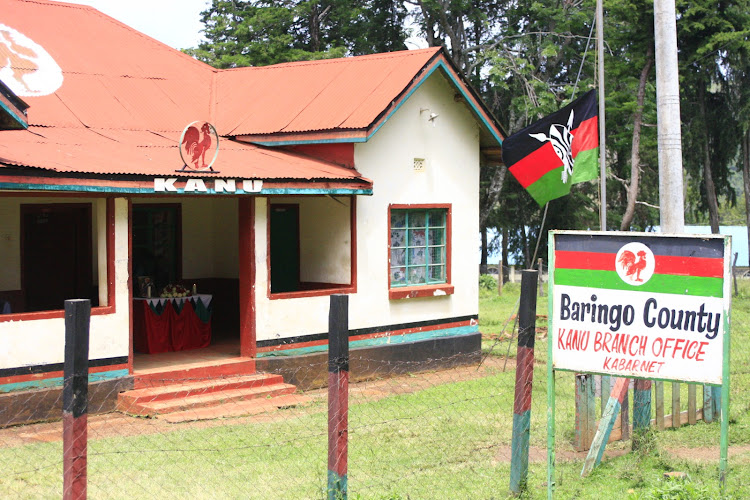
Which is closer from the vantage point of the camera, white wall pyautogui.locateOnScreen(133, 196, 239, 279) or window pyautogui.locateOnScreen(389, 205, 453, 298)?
window pyautogui.locateOnScreen(389, 205, 453, 298)

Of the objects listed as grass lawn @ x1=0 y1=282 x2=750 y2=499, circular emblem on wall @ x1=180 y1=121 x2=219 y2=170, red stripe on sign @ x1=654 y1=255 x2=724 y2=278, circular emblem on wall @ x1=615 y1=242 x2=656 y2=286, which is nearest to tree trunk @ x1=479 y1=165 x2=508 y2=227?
grass lawn @ x1=0 y1=282 x2=750 y2=499

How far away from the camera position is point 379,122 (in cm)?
1409

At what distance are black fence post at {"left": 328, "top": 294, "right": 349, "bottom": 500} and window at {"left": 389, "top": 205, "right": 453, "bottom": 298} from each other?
8.64m

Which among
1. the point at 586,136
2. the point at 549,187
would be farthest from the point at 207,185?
the point at 586,136

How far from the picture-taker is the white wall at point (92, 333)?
432 inches

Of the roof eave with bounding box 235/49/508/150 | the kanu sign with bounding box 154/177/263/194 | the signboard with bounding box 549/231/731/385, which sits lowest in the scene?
the signboard with bounding box 549/231/731/385

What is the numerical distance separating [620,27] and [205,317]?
2378cm

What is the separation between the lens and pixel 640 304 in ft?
22.2

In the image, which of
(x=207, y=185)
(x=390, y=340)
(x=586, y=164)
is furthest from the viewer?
(x=390, y=340)

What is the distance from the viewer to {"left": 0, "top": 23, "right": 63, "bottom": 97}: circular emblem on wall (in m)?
13.8

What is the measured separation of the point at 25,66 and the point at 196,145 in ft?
12.3

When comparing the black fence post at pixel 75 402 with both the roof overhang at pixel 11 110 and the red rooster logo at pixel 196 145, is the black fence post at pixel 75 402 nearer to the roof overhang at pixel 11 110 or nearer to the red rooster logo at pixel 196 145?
the roof overhang at pixel 11 110

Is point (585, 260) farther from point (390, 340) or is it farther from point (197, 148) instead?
point (390, 340)

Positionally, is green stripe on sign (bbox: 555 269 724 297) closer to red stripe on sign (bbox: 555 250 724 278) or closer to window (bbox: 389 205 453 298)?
red stripe on sign (bbox: 555 250 724 278)
